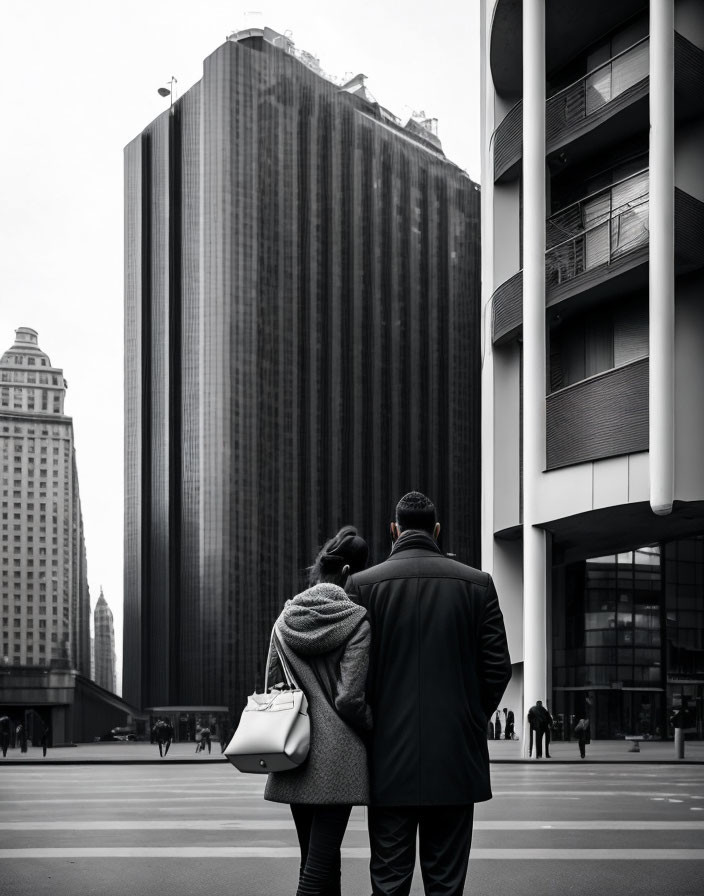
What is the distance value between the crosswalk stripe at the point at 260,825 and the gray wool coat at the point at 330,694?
6156mm

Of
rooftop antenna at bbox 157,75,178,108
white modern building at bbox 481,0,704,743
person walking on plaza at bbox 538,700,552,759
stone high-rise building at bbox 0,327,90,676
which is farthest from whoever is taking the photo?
rooftop antenna at bbox 157,75,178,108

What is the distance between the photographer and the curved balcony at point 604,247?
2814 centimetres

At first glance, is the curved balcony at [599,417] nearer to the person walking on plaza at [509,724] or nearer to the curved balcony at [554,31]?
the curved balcony at [554,31]

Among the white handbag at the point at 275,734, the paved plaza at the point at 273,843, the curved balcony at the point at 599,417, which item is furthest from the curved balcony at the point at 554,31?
the white handbag at the point at 275,734

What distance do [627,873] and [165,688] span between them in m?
105

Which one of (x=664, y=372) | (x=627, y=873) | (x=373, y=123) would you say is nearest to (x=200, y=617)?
(x=373, y=123)

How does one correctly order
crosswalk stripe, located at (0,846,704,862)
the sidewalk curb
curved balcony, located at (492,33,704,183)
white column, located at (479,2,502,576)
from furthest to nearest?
white column, located at (479,2,502,576), curved balcony, located at (492,33,704,183), the sidewalk curb, crosswalk stripe, located at (0,846,704,862)

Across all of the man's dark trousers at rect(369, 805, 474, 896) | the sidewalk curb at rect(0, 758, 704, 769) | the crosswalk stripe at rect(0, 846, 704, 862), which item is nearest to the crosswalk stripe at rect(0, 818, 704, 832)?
the crosswalk stripe at rect(0, 846, 704, 862)

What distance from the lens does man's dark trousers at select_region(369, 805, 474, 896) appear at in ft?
15.3

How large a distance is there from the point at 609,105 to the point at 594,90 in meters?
1.91

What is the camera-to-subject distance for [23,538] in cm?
12412

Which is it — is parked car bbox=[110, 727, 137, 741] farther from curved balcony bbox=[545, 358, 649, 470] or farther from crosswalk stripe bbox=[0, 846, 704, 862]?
crosswalk stripe bbox=[0, 846, 704, 862]

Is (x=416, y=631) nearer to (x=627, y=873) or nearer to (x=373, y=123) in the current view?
(x=627, y=873)

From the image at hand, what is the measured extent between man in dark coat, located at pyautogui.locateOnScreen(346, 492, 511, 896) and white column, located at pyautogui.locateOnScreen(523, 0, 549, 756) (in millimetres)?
26210
